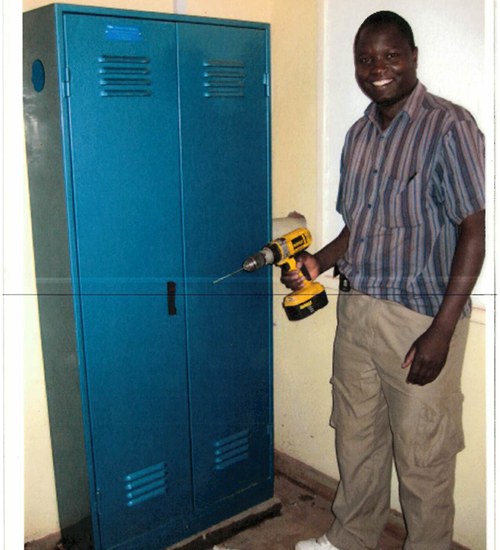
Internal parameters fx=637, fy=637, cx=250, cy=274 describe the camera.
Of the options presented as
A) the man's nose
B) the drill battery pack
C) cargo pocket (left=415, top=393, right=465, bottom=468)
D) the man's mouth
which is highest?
the man's nose

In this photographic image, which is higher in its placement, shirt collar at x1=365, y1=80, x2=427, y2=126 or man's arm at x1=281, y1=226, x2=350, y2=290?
shirt collar at x1=365, y1=80, x2=427, y2=126

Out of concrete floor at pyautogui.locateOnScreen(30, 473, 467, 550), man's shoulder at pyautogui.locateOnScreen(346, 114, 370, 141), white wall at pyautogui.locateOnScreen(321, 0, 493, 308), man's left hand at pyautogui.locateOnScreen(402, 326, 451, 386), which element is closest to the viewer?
white wall at pyautogui.locateOnScreen(321, 0, 493, 308)

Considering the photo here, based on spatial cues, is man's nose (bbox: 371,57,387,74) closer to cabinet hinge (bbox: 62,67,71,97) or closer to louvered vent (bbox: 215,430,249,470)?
cabinet hinge (bbox: 62,67,71,97)

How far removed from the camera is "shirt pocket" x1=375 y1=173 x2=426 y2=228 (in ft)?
6.14

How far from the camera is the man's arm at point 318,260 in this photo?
222 centimetres

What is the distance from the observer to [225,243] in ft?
7.98

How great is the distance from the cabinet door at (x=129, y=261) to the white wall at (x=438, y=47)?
1.87ft

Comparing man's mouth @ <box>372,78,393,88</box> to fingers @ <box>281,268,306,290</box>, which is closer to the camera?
man's mouth @ <box>372,78,393,88</box>

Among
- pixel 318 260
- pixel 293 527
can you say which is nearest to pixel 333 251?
pixel 318 260

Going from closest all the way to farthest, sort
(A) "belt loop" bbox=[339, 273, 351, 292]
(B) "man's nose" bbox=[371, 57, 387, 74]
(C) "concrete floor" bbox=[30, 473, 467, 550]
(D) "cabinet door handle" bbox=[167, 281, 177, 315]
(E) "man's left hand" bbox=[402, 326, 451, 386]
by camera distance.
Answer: (B) "man's nose" bbox=[371, 57, 387, 74] < (E) "man's left hand" bbox=[402, 326, 451, 386] < (A) "belt loop" bbox=[339, 273, 351, 292] < (D) "cabinet door handle" bbox=[167, 281, 177, 315] < (C) "concrete floor" bbox=[30, 473, 467, 550]

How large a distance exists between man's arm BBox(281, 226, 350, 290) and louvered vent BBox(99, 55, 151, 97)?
784 mm

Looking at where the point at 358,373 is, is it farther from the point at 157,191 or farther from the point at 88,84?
the point at 88,84

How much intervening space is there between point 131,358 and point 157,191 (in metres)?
A: 0.60

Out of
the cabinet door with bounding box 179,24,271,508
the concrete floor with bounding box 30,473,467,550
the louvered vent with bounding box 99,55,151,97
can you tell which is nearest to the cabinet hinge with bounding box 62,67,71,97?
the louvered vent with bounding box 99,55,151,97
